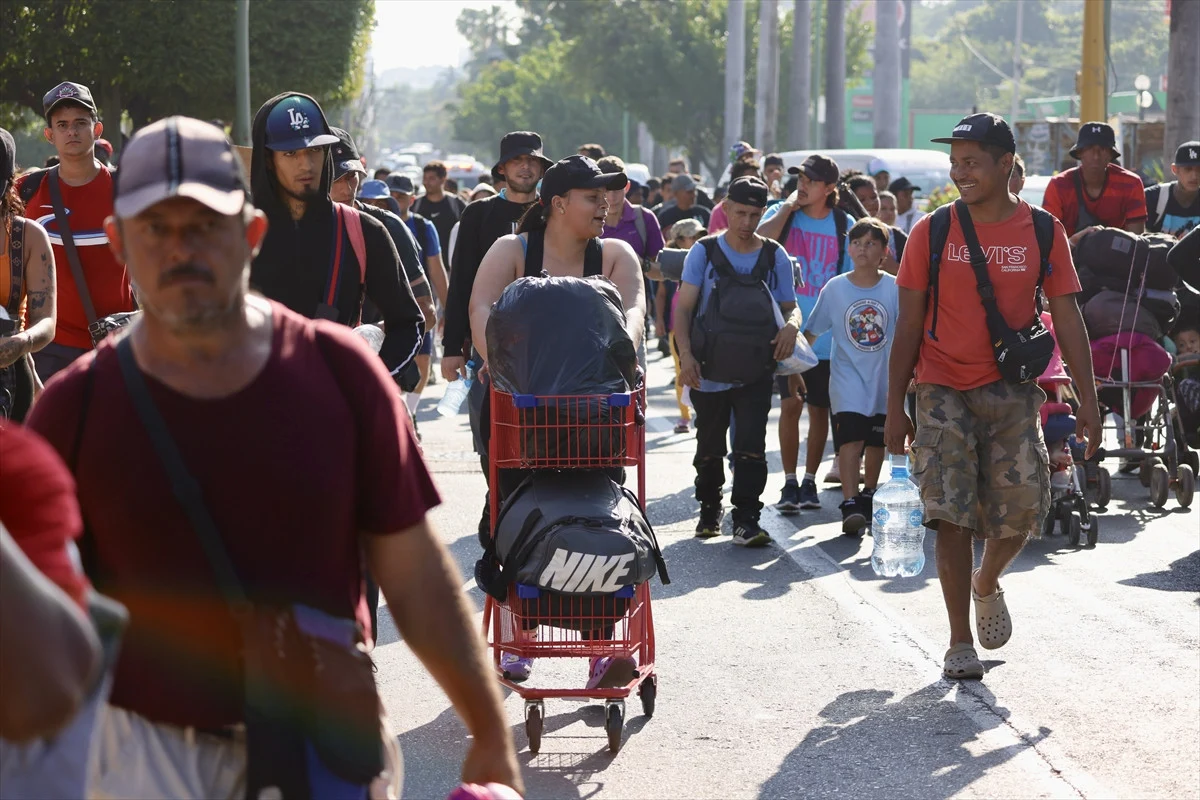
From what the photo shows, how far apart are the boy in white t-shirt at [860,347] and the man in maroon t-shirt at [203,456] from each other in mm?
7288

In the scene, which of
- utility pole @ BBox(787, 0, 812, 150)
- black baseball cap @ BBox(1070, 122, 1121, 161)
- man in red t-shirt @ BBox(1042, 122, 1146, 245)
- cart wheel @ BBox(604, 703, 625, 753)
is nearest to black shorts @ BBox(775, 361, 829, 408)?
man in red t-shirt @ BBox(1042, 122, 1146, 245)

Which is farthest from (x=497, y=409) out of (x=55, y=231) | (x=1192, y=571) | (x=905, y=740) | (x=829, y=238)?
(x=829, y=238)

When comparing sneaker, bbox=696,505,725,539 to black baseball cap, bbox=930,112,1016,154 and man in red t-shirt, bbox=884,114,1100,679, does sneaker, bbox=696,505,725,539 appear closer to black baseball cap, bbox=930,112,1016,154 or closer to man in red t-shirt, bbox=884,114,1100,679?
man in red t-shirt, bbox=884,114,1100,679

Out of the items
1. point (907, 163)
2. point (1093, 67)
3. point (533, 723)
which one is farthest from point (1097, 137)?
point (907, 163)

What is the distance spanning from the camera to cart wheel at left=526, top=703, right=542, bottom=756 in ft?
19.7

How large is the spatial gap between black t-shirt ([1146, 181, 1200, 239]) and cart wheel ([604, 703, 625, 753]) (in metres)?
7.84

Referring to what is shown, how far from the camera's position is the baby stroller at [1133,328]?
10711mm

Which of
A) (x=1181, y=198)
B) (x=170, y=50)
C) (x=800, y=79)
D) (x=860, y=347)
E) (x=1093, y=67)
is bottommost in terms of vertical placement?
(x=860, y=347)

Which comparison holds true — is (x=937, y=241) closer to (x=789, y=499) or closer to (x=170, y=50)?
(x=789, y=499)

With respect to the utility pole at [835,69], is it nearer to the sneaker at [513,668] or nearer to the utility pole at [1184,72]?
the utility pole at [1184,72]

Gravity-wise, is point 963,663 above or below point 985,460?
below

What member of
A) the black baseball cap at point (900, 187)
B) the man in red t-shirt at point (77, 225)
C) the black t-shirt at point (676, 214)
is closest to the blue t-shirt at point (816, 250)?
the man in red t-shirt at point (77, 225)

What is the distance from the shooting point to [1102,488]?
1045cm

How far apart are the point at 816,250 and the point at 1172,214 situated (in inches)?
117
